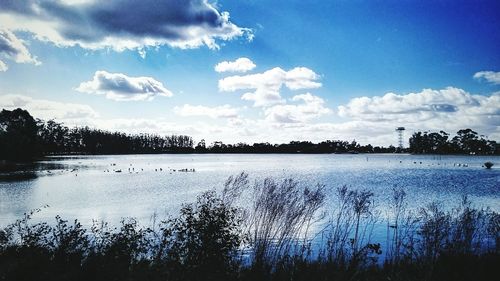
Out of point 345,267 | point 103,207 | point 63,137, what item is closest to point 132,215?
point 103,207

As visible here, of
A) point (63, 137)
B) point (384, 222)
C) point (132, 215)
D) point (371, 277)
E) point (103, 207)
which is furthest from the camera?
point (63, 137)

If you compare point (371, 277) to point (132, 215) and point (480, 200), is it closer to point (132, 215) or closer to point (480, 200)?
point (132, 215)

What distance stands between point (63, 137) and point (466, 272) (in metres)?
212

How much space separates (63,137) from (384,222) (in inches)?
8008

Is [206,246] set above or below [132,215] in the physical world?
above

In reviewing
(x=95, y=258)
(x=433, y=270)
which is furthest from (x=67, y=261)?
(x=433, y=270)

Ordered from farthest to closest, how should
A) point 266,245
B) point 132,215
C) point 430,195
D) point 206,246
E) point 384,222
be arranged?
point 430,195, point 132,215, point 384,222, point 266,245, point 206,246

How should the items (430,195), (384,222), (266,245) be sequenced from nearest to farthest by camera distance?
(266,245), (384,222), (430,195)

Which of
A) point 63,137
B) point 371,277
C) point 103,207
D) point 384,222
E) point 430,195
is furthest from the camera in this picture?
point 63,137

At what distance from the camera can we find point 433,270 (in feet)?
36.7

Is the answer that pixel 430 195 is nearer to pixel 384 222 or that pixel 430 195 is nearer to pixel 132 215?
pixel 384 222

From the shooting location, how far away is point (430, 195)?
34625 mm

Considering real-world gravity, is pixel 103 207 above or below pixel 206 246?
below

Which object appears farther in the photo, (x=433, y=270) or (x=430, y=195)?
(x=430, y=195)
